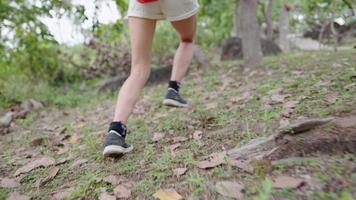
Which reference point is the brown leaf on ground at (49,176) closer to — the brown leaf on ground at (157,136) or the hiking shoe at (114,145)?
the hiking shoe at (114,145)

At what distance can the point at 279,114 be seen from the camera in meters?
2.65

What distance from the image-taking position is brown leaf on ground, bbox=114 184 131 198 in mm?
1937

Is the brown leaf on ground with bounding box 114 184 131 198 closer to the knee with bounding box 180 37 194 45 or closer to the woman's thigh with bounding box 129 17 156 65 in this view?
the woman's thigh with bounding box 129 17 156 65

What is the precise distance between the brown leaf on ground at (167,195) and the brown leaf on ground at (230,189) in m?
0.18

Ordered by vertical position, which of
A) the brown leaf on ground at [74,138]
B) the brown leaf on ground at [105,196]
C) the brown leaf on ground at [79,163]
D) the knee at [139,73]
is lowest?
the brown leaf on ground at [74,138]

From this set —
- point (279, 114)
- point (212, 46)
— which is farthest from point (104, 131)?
point (212, 46)

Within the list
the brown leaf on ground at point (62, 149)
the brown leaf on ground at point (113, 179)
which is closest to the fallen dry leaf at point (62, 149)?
the brown leaf on ground at point (62, 149)

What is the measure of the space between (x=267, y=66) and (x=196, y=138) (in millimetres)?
3577

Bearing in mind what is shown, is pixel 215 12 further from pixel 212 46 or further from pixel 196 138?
pixel 196 138

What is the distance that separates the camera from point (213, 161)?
6.79 ft

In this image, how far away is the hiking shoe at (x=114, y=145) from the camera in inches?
94.5

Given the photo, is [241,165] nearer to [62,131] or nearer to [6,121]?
[62,131]

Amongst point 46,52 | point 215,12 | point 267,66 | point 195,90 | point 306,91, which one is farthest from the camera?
point 215,12

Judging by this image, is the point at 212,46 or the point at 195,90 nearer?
the point at 195,90
